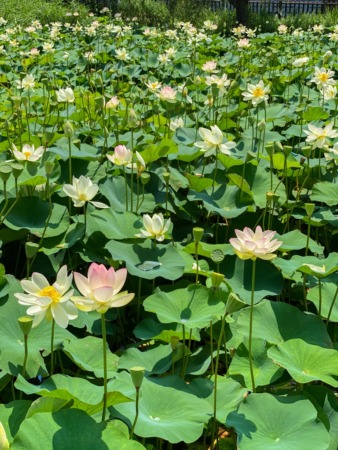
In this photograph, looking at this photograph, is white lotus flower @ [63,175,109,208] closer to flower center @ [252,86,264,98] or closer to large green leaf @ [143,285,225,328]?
large green leaf @ [143,285,225,328]

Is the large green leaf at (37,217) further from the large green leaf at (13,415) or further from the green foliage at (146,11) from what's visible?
the green foliage at (146,11)

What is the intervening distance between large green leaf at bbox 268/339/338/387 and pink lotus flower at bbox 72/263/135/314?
0.41 m

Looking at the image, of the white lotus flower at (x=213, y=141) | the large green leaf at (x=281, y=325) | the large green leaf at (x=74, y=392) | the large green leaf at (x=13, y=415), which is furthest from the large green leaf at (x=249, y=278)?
the large green leaf at (x=13, y=415)

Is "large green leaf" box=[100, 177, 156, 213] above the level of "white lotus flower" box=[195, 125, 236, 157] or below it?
below

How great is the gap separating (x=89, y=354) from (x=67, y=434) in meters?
0.42

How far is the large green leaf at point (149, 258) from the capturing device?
1653 millimetres

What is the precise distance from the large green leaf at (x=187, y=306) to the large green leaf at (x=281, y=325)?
69 mm

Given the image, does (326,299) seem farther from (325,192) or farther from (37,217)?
(37,217)

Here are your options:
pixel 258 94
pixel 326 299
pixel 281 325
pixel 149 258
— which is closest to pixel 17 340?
pixel 149 258

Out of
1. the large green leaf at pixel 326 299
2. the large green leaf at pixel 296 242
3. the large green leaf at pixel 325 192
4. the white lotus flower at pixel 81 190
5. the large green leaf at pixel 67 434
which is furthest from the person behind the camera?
the large green leaf at pixel 325 192

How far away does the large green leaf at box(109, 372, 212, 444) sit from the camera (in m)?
1.13

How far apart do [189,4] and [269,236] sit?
11930 millimetres

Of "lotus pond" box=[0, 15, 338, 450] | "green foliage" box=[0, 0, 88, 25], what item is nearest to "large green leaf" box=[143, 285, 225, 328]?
"lotus pond" box=[0, 15, 338, 450]

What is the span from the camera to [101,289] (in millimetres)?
1079
